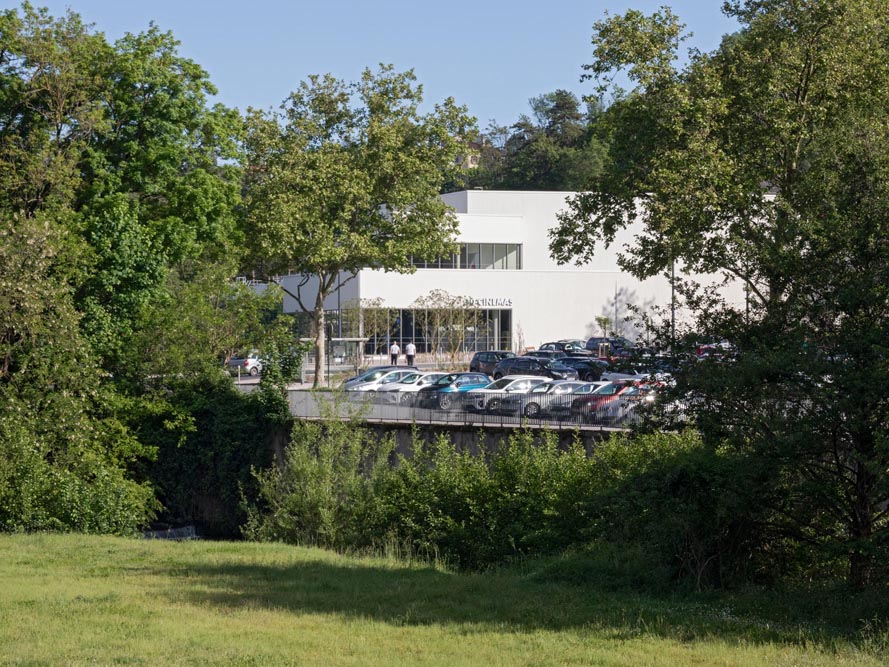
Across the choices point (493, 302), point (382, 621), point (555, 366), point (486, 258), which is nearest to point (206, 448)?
point (555, 366)

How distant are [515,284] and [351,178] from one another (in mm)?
32679

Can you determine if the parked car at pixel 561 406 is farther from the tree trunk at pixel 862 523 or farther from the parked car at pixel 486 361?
the parked car at pixel 486 361

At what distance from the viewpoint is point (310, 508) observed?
27.5m

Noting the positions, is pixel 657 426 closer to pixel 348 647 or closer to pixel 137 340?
pixel 348 647

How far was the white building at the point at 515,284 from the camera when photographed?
2844 inches

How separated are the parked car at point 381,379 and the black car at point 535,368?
6183mm

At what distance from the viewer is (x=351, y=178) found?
1677 inches

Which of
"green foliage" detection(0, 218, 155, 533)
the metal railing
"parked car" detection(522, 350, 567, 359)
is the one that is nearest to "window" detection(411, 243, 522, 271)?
"parked car" detection(522, 350, 567, 359)

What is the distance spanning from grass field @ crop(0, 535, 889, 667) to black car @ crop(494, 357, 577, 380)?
30638mm

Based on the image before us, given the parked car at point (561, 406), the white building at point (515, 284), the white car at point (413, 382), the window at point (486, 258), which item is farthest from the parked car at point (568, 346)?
the parked car at point (561, 406)

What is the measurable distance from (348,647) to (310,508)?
49.9 feet

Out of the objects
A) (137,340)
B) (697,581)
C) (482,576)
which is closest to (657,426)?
(697,581)

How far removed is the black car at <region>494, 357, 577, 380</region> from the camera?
164ft

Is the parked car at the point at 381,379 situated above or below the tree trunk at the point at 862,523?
above
